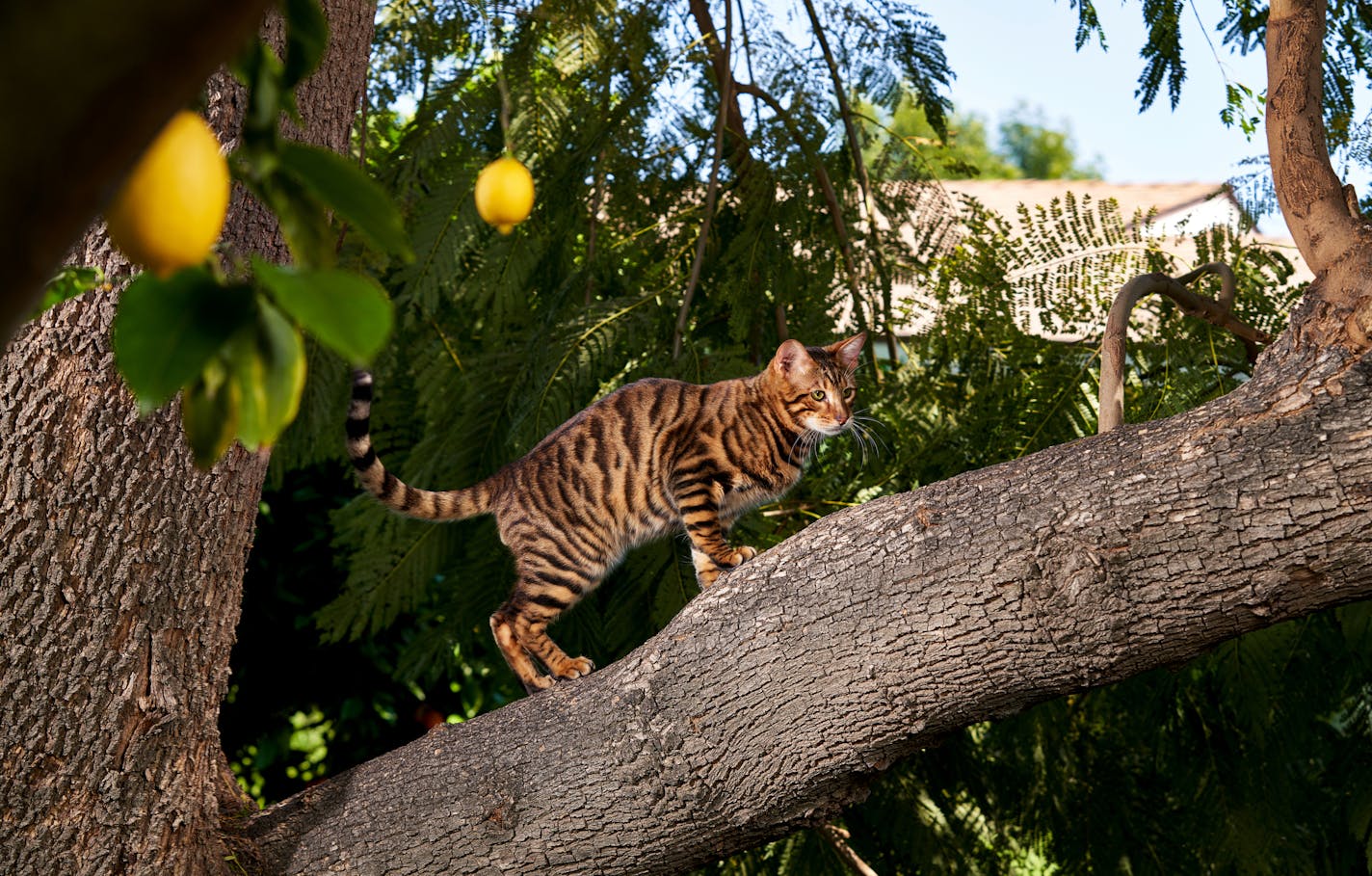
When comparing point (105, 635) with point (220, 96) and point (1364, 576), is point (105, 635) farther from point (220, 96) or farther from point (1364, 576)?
point (1364, 576)

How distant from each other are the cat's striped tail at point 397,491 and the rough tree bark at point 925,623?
78 centimetres

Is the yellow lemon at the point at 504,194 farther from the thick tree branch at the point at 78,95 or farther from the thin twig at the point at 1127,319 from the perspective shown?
the thin twig at the point at 1127,319

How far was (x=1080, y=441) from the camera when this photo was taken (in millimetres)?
2070

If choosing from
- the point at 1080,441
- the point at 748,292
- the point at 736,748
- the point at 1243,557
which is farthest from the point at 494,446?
the point at 1243,557

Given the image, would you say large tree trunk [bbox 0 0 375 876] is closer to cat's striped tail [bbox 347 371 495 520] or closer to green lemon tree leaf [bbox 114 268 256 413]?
cat's striped tail [bbox 347 371 495 520]

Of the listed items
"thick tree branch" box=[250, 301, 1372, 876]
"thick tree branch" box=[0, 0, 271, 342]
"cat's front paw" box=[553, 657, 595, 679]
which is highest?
"thick tree branch" box=[0, 0, 271, 342]

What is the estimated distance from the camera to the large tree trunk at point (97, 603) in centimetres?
214

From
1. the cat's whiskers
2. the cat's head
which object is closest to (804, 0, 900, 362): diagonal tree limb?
the cat's whiskers

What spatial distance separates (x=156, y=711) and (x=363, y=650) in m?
3.29

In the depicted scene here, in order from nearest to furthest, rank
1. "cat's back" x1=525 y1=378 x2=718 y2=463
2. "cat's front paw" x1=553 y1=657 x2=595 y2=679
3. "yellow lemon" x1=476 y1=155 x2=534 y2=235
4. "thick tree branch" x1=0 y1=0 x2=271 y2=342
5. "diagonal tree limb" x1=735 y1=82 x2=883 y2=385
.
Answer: "thick tree branch" x1=0 y1=0 x2=271 y2=342 → "yellow lemon" x1=476 y1=155 x2=534 y2=235 → "cat's front paw" x1=553 y1=657 x2=595 y2=679 → "cat's back" x1=525 y1=378 x2=718 y2=463 → "diagonal tree limb" x1=735 y1=82 x2=883 y2=385

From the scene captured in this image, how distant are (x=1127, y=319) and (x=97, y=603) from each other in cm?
200

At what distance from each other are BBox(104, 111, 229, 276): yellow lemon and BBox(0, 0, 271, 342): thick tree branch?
0.18 ft

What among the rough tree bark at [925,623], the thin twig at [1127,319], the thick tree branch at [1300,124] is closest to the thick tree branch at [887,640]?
the rough tree bark at [925,623]

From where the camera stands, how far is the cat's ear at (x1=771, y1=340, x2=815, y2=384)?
3.38 metres
